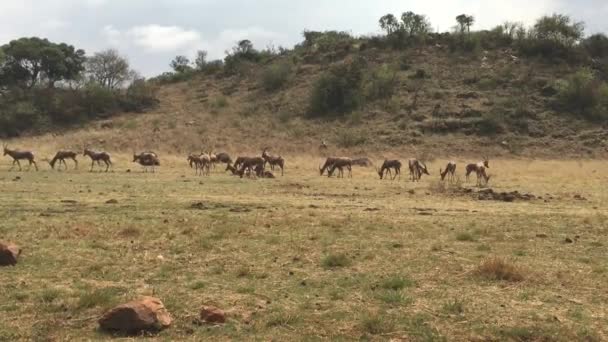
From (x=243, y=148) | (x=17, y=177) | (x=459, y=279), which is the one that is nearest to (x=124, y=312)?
(x=459, y=279)

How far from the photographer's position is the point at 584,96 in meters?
68.9

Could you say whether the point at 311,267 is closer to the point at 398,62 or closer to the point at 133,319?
the point at 133,319

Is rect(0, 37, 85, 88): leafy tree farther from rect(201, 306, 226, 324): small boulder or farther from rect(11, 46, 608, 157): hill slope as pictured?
rect(201, 306, 226, 324): small boulder

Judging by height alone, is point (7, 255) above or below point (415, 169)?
below

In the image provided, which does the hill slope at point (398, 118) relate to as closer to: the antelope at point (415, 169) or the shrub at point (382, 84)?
the shrub at point (382, 84)

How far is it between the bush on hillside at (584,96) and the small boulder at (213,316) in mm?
66265

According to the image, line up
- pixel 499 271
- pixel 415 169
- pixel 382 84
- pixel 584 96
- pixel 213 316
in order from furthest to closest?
pixel 382 84 < pixel 584 96 < pixel 415 169 < pixel 499 271 < pixel 213 316

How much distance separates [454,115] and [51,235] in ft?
191

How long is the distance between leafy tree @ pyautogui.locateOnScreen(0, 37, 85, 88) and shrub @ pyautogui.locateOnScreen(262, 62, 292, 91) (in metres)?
25.1

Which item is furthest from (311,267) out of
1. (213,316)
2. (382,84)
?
(382,84)

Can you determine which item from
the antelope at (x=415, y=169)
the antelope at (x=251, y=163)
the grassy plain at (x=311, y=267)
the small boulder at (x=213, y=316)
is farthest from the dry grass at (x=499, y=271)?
the antelope at (x=251, y=163)

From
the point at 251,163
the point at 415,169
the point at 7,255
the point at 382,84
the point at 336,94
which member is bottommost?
the point at 7,255

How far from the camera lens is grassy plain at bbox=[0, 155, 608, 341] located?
344 inches

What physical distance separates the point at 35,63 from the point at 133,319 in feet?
268
